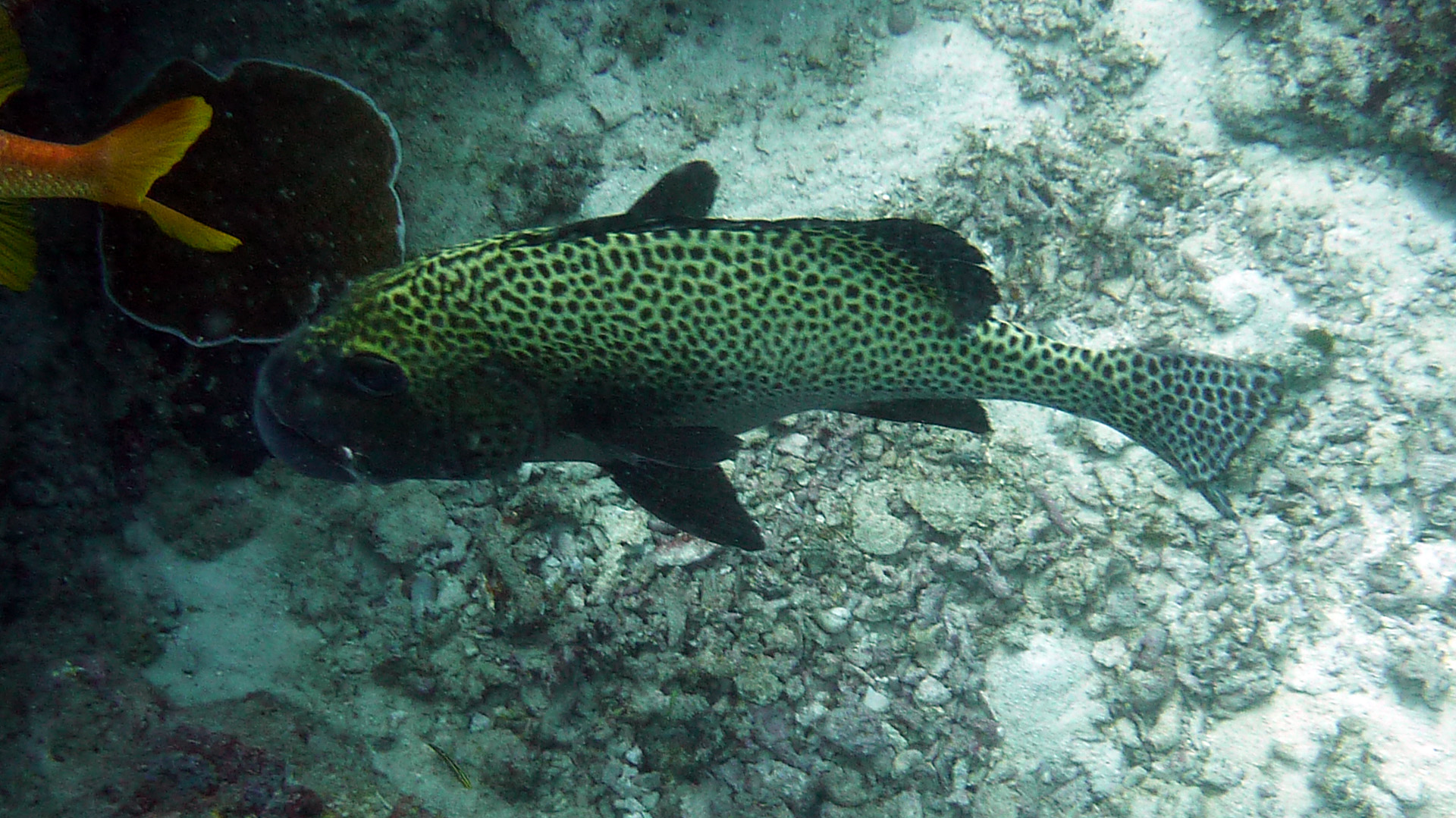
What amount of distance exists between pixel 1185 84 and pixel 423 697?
305 inches

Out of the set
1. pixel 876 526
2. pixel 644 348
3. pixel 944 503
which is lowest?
pixel 876 526

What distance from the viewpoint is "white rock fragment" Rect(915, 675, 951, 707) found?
468 cm

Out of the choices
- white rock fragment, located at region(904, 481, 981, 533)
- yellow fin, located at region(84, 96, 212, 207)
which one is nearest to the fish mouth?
yellow fin, located at region(84, 96, 212, 207)

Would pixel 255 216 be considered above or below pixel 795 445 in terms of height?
above

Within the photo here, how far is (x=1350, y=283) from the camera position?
6074mm

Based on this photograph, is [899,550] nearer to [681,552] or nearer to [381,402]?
[681,552]

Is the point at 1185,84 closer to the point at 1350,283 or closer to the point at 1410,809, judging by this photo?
the point at 1350,283

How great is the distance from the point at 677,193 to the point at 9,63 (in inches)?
90.3

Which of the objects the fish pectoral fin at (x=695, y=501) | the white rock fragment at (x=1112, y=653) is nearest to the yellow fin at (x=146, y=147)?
the fish pectoral fin at (x=695, y=501)

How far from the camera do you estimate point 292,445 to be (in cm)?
269

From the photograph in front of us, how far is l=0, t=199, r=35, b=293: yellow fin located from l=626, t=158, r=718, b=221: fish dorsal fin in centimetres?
231

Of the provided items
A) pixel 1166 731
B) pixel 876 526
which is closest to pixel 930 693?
pixel 876 526

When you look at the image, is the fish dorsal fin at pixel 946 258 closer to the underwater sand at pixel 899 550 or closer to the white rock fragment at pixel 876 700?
the underwater sand at pixel 899 550

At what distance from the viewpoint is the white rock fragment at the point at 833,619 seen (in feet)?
14.9
